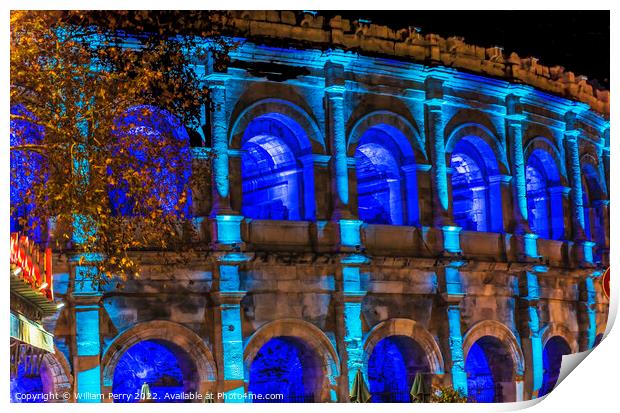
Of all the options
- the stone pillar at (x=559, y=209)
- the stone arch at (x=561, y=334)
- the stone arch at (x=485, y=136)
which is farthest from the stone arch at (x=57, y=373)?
the stone pillar at (x=559, y=209)

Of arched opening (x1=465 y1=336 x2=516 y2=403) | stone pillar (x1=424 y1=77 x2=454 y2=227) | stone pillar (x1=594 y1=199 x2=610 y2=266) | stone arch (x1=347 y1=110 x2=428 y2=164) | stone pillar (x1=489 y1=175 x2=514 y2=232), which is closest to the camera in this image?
stone arch (x1=347 y1=110 x2=428 y2=164)

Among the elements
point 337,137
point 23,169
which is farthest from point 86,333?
point 337,137

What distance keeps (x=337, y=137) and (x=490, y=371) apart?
8.18m

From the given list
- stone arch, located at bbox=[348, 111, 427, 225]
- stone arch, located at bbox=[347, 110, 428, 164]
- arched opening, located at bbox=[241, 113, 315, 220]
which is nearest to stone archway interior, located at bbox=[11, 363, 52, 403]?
arched opening, located at bbox=[241, 113, 315, 220]

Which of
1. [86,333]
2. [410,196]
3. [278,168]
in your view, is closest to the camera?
[86,333]

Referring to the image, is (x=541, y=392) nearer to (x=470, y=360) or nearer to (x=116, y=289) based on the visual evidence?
(x=470, y=360)

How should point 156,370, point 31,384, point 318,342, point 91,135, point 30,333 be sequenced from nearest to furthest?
point 91,135
point 30,333
point 31,384
point 156,370
point 318,342

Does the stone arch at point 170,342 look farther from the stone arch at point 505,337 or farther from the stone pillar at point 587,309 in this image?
the stone pillar at point 587,309

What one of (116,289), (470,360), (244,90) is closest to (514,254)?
(470,360)

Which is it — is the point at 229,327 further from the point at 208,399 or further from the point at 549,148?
the point at 549,148

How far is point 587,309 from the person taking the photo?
122ft

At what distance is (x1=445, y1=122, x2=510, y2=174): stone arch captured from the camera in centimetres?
3478

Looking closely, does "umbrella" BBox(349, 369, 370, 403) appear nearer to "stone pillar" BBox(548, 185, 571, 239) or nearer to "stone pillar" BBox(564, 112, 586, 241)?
"stone pillar" BBox(548, 185, 571, 239)

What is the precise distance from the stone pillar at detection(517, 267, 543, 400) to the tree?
11.1 meters
